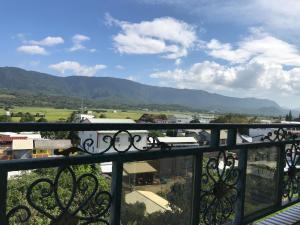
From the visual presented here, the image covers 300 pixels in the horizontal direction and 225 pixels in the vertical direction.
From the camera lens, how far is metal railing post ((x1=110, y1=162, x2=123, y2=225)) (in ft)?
6.81

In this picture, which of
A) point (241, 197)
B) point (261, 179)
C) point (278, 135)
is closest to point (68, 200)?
point (241, 197)

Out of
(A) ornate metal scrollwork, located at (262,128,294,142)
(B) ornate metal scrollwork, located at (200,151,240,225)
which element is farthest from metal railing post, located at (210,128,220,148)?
(A) ornate metal scrollwork, located at (262,128,294,142)

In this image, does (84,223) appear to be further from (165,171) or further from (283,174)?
(283,174)

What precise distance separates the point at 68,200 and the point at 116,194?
0.31m

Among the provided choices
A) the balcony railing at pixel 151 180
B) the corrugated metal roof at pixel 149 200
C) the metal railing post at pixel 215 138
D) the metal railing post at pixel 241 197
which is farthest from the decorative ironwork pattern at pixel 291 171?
the corrugated metal roof at pixel 149 200

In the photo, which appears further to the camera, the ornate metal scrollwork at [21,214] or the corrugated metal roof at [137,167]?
the corrugated metal roof at [137,167]

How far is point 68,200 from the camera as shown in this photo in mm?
1898

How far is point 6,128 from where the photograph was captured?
1479mm

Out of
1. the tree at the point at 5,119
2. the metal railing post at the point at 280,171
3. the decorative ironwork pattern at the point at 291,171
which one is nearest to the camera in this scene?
the tree at the point at 5,119

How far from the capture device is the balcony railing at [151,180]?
1.75m

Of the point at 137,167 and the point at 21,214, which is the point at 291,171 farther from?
the point at 21,214

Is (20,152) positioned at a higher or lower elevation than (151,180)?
higher

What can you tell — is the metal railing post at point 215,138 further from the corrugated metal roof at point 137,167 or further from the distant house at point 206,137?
the corrugated metal roof at point 137,167

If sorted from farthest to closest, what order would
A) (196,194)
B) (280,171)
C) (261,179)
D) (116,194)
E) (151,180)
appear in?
(280,171), (261,179), (196,194), (151,180), (116,194)
